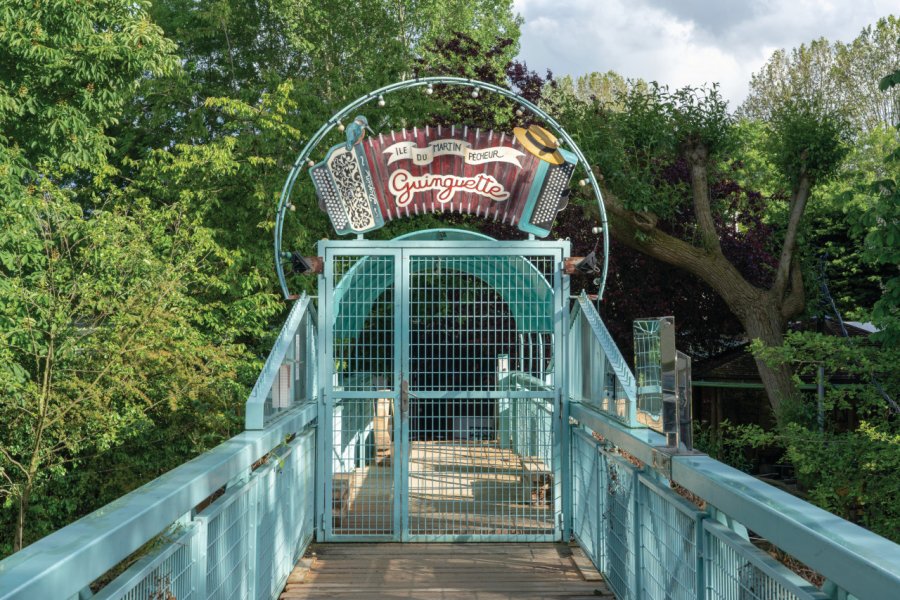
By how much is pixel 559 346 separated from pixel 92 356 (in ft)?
20.6

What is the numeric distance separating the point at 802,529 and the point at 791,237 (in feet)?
42.1

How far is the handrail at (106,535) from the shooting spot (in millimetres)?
1695

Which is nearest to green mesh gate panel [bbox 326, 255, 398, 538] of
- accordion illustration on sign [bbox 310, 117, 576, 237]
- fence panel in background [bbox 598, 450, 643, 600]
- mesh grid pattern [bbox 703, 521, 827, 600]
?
accordion illustration on sign [bbox 310, 117, 576, 237]

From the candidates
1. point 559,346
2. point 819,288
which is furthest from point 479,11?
point 559,346

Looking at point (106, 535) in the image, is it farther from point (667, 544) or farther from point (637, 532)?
point (637, 532)

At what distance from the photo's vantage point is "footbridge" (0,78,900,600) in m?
2.34

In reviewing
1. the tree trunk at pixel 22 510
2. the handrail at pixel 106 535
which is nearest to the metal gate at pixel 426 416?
the handrail at pixel 106 535

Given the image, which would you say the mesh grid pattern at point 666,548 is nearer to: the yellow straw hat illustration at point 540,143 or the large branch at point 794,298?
the yellow straw hat illustration at point 540,143

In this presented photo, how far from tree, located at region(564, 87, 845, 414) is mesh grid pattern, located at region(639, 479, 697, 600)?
9.98 m

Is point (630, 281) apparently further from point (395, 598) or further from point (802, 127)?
point (395, 598)

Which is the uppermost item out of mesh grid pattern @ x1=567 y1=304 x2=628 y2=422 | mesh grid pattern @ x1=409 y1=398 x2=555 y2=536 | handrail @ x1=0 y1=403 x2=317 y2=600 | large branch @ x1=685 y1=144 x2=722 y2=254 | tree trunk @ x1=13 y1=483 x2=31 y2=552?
large branch @ x1=685 y1=144 x2=722 y2=254

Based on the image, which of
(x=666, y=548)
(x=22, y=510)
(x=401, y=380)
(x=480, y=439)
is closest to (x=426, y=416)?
(x=401, y=380)

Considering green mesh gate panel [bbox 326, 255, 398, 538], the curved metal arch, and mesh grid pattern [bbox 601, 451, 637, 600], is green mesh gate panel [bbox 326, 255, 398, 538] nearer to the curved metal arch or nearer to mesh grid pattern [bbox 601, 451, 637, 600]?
the curved metal arch

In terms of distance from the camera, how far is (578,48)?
103 meters
